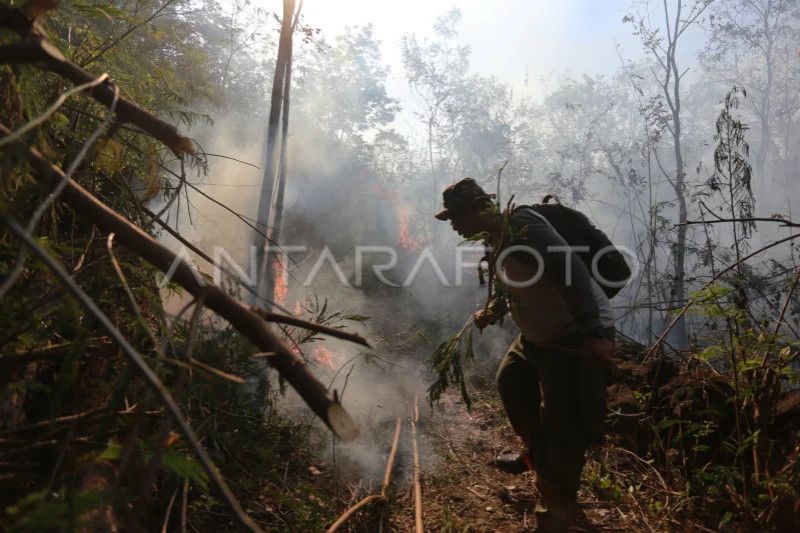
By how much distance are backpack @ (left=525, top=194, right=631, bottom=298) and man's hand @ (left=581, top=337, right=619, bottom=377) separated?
0.53 metres

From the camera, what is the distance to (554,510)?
102 inches

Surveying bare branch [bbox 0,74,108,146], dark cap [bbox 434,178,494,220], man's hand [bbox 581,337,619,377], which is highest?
dark cap [bbox 434,178,494,220]

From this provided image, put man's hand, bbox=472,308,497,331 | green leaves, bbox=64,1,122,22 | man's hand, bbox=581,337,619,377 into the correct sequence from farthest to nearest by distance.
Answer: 1. man's hand, bbox=472,308,497,331
2. man's hand, bbox=581,337,619,377
3. green leaves, bbox=64,1,122,22

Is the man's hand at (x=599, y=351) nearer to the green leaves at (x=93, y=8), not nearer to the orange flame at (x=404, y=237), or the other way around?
the green leaves at (x=93, y=8)

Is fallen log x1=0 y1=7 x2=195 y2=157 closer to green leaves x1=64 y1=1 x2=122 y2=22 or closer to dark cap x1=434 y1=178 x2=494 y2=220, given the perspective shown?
green leaves x1=64 y1=1 x2=122 y2=22

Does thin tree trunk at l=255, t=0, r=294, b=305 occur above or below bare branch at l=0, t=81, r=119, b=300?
above

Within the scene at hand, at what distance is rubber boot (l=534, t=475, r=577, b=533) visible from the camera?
8.32 feet

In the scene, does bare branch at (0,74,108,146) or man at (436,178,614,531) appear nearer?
bare branch at (0,74,108,146)

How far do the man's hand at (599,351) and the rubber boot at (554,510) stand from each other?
0.74m

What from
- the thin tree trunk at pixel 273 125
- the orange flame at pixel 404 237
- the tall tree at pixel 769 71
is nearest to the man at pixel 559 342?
the thin tree trunk at pixel 273 125

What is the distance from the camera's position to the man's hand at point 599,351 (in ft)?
8.00

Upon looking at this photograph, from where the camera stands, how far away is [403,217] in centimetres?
2373

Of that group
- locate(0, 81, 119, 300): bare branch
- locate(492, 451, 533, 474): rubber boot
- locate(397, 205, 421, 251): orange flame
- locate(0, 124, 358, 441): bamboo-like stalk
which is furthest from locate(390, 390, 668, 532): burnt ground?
locate(397, 205, 421, 251): orange flame

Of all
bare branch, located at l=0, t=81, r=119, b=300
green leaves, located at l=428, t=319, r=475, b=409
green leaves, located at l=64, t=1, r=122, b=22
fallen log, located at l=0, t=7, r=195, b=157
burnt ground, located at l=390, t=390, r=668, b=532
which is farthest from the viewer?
burnt ground, located at l=390, t=390, r=668, b=532
